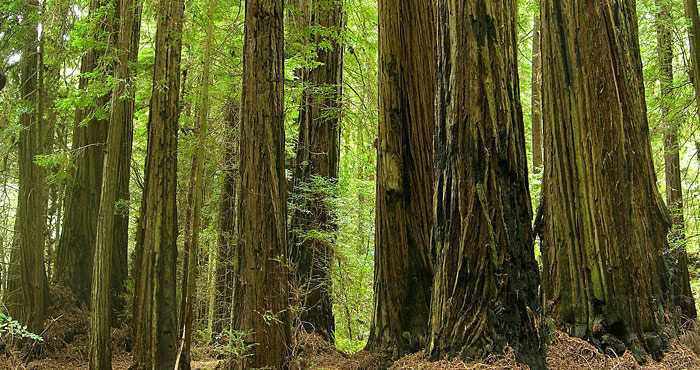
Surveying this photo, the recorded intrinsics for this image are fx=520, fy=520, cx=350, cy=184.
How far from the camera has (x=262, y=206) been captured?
635 cm

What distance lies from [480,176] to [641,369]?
7.56 feet

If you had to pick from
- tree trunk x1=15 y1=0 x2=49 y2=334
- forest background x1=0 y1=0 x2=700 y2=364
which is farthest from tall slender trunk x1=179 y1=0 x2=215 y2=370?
tree trunk x1=15 y1=0 x2=49 y2=334

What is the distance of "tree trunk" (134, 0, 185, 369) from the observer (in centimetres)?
764

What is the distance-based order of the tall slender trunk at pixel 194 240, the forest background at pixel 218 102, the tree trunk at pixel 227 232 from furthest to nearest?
1. the tree trunk at pixel 227 232
2. the forest background at pixel 218 102
3. the tall slender trunk at pixel 194 240

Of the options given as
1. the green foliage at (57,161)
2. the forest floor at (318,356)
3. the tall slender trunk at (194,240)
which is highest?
the green foliage at (57,161)

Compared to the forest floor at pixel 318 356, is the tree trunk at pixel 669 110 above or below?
above

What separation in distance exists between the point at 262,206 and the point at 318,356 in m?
2.44

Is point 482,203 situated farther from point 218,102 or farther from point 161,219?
point 218,102

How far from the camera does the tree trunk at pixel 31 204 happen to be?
938 cm

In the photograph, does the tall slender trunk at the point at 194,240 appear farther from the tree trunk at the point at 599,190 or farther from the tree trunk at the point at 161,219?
the tree trunk at the point at 599,190

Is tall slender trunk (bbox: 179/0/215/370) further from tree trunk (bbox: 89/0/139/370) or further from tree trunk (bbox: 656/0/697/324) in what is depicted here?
tree trunk (bbox: 656/0/697/324)

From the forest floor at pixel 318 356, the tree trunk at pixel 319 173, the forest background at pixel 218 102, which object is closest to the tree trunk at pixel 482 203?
the forest floor at pixel 318 356

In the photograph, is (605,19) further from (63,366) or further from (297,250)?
(63,366)

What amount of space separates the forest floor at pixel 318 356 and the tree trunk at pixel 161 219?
114 centimetres
